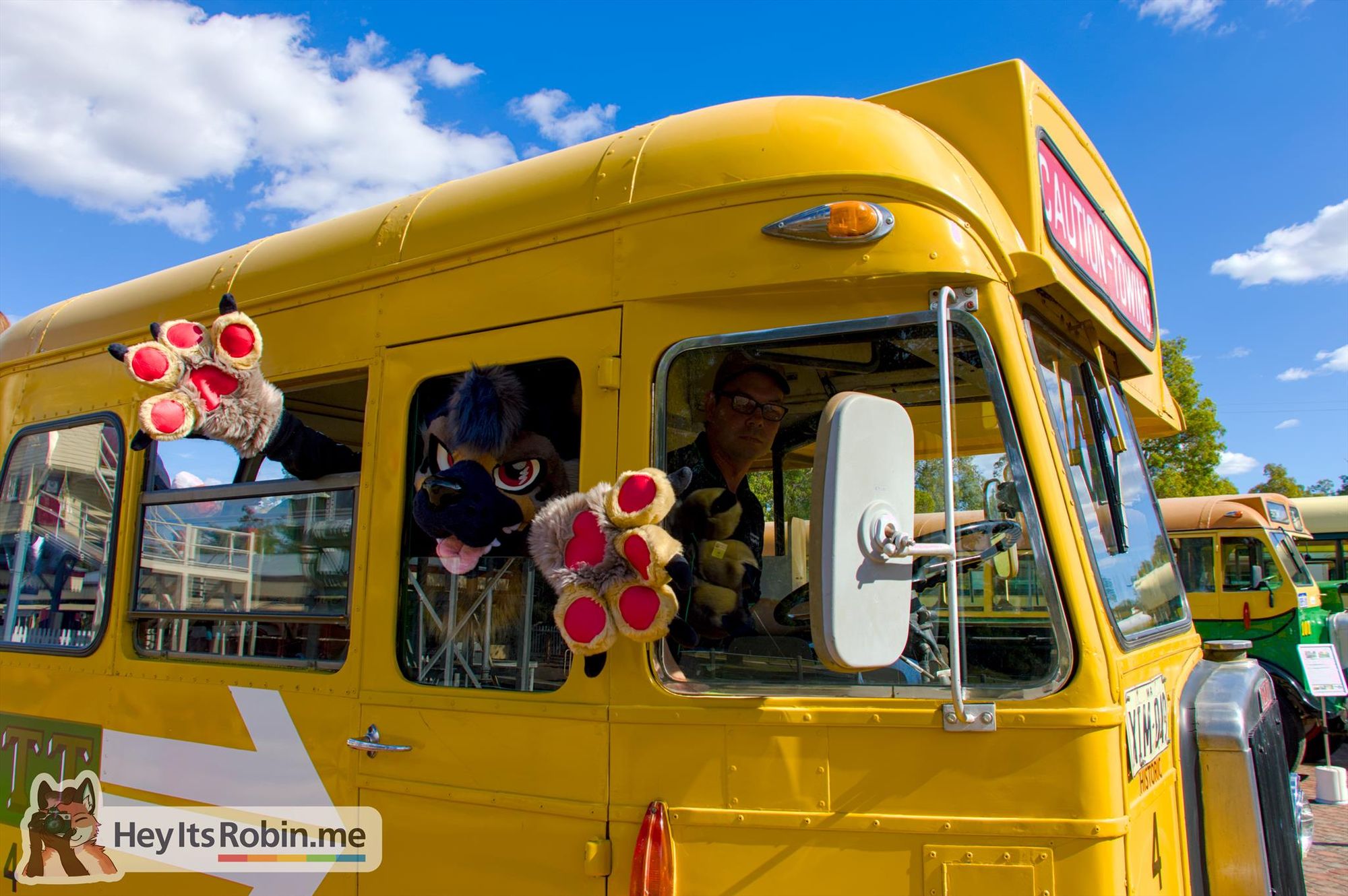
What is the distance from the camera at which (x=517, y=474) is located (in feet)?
8.62

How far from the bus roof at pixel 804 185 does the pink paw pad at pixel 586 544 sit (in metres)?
0.61

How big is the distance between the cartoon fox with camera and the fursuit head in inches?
70.4

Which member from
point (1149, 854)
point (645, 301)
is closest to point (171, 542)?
point (645, 301)

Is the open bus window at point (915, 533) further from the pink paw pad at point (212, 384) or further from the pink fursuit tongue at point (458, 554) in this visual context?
the pink paw pad at point (212, 384)

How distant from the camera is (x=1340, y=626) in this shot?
10.2m

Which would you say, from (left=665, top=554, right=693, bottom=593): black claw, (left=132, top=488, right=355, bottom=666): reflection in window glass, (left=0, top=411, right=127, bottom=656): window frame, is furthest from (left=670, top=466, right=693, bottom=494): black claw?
(left=0, top=411, right=127, bottom=656): window frame

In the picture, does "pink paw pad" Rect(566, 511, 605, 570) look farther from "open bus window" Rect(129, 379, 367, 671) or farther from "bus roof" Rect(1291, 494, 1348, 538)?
"bus roof" Rect(1291, 494, 1348, 538)

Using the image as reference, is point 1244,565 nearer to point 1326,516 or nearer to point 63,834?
point 1326,516

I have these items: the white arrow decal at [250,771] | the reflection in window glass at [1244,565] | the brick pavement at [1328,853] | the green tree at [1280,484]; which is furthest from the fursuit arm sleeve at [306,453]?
the green tree at [1280,484]

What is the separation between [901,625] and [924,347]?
74 centimetres

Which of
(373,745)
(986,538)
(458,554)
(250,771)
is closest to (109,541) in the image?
(250,771)

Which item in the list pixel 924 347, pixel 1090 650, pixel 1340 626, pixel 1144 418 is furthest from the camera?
pixel 1340 626

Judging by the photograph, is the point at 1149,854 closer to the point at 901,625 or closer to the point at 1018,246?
the point at 901,625

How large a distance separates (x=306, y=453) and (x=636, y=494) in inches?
53.8
